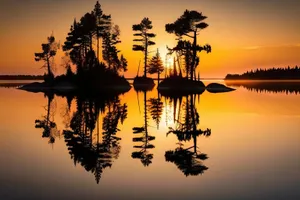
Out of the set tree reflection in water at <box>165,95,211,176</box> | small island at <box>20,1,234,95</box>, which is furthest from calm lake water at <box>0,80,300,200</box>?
small island at <box>20,1,234,95</box>

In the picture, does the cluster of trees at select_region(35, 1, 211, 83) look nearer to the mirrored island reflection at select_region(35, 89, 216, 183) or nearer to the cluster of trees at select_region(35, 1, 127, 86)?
the cluster of trees at select_region(35, 1, 127, 86)

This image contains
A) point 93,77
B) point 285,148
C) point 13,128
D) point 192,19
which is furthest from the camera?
point 93,77

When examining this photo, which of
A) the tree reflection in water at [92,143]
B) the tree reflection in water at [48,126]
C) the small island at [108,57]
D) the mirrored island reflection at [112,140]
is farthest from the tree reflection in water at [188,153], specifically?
the small island at [108,57]

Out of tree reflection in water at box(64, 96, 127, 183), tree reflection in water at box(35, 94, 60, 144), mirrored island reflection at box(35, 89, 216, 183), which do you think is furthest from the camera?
tree reflection in water at box(35, 94, 60, 144)

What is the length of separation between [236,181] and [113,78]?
272 feet

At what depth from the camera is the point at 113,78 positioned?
3654 inches

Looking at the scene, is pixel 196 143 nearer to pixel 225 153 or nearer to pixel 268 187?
pixel 225 153

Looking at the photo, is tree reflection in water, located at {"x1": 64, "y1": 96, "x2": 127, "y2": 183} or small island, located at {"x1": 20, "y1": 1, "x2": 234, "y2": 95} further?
small island, located at {"x1": 20, "y1": 1, "x2": 234, "y2": 95}

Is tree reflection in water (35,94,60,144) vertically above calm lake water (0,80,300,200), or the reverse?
tree reflection in water (35,94,60,144)

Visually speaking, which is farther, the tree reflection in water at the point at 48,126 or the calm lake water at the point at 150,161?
the tree reflection in water at the point at 48,126

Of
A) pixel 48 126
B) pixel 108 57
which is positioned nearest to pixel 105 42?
pixel 108 57

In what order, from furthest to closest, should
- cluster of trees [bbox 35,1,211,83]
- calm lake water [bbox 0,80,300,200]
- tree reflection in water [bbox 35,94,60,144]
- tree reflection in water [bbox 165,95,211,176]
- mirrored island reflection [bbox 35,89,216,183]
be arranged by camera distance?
cluster of trees [bbox 35,1,211,83] → tree reflection in water [bbox 35,94,60,144] → mirrored island reflection [bbox 35,89,216,183] → tree reflection in water [bbox 165,95,211,176] → calm lake water [bbox 0,80,300,200]

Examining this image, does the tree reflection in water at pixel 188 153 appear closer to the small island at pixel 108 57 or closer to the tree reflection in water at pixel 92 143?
the tree reflection in water at pixel 92 143

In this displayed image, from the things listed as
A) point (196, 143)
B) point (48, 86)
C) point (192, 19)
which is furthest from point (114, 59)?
point (196, 143)
